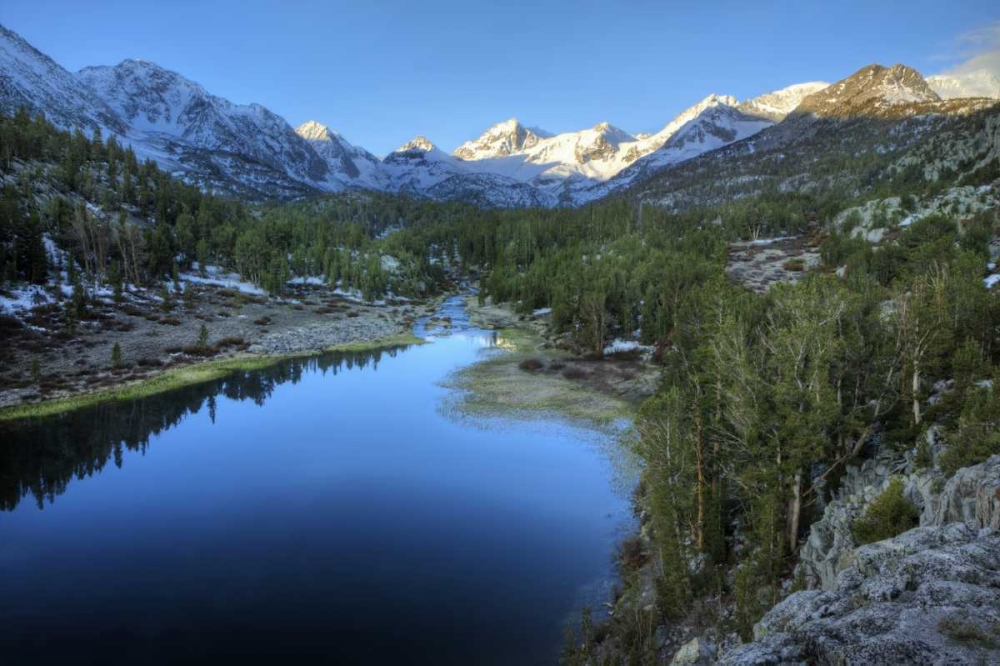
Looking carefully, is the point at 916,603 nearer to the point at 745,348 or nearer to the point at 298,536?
the point at 745,348

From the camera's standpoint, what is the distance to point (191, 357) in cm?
7181

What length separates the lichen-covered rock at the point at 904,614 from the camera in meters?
7.43

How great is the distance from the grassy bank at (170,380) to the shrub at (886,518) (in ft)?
204

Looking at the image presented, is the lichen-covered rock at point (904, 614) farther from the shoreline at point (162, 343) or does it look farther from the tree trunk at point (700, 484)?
the shoreline at point (162, 343)

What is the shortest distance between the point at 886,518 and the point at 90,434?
181 ft

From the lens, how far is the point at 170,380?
A: 203 feet

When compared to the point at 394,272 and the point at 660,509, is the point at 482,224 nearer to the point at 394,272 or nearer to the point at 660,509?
the point at 394,272

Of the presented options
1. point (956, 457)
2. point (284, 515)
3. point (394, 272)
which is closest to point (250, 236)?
point (394, 272)

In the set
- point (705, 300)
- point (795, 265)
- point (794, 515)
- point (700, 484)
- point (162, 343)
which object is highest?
point (795, 265)

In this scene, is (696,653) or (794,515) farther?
(794,515)

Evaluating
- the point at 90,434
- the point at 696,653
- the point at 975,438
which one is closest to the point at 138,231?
the point at 90,434

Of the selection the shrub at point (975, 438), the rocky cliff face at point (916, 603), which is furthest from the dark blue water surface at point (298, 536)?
the shrub at point (975, 438)

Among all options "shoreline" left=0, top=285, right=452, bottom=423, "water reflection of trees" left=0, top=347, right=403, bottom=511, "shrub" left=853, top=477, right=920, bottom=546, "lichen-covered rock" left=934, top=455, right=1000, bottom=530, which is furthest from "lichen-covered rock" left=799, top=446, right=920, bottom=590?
"shoreline" left=0, top=285, right=452, bottom=423

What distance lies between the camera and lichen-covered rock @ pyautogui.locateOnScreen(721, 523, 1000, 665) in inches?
293
